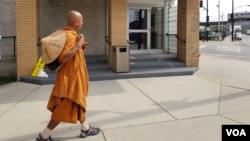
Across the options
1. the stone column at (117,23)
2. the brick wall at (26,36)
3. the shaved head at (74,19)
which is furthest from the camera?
the stone column at (117,23)

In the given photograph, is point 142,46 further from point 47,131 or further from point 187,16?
point 47,131

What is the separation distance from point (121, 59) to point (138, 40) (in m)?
4.59

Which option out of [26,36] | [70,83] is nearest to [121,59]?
[26,36]

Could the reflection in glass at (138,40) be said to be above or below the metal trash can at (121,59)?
above

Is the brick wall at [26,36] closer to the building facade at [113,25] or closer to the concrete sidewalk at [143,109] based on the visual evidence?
the building facade at [113,25]

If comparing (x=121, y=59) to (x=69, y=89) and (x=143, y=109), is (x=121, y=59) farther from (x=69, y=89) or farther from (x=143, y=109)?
(x=69, y=89)

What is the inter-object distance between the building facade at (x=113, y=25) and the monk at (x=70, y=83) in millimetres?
5852

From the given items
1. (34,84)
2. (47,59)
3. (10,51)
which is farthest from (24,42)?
(47,59)

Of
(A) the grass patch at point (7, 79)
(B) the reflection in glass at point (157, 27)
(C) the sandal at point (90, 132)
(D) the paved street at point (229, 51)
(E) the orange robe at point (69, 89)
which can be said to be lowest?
(C) the sandal at point (90, 132)

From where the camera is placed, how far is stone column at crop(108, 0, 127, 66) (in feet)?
34.9

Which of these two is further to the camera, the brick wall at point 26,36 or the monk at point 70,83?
the brick wall at point 26,36

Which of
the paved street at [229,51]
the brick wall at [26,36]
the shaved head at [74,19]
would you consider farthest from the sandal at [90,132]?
the paved street at [229,51]

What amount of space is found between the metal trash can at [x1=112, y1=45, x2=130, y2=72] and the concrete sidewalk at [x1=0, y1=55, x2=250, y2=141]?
2.55 ft

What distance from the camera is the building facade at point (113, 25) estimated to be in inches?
380
